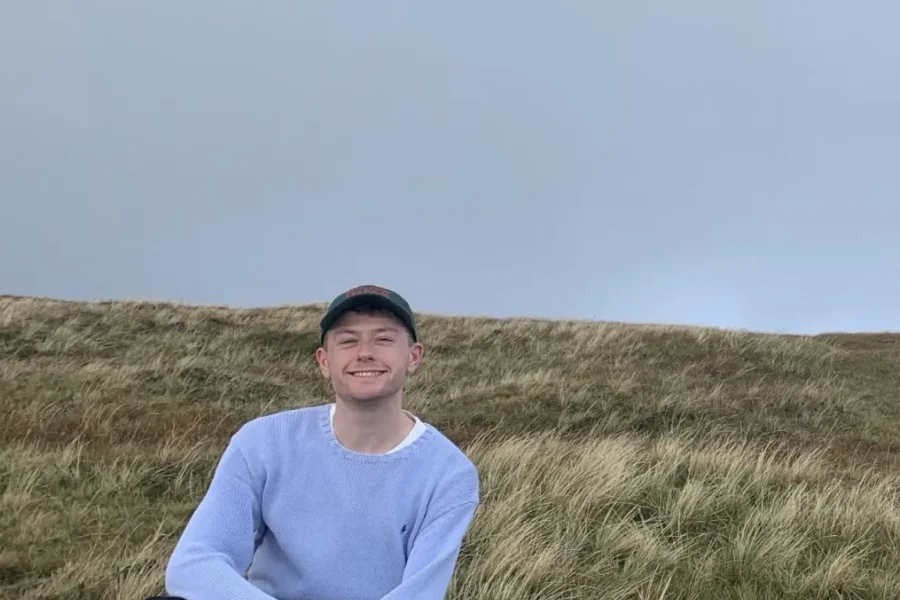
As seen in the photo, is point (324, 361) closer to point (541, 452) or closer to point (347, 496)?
point (347, 496)

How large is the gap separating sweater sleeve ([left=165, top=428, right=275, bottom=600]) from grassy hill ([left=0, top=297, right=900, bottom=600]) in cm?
171

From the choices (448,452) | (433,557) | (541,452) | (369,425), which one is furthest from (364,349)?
(541,452)

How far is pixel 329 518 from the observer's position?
2363 mm

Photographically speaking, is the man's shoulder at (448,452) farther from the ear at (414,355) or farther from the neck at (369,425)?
the ear at (414,355)

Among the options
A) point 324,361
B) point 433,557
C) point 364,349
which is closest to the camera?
point 433,557

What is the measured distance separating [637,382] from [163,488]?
9.25 metres

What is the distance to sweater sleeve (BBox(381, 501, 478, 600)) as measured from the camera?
2.26 m

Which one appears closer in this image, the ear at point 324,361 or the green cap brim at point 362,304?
the green cap brim at point 362,304

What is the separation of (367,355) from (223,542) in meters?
0.79

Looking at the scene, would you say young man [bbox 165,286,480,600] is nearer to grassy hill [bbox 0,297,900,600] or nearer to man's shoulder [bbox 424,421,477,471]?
man's shoulder [bbox 424,421,477,471]

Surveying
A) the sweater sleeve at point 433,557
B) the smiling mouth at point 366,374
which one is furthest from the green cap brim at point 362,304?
the sweater sleeve at point 433,557

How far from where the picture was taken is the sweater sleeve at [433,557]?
2.26 m

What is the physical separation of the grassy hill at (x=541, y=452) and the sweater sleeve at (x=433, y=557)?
1748 millimetres

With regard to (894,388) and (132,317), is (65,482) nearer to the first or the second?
(132,317)
